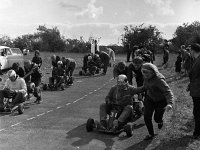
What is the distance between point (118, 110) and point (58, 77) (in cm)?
875

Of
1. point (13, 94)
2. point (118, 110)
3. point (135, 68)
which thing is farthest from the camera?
point (13, 94)

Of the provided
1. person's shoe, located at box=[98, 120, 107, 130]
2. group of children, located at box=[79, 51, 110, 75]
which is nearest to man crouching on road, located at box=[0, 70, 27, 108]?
person's shoe, located at box=[98, 120, 107, 130]

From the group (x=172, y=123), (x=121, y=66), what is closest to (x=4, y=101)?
(x=121, y=66)

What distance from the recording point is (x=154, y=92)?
334 inches

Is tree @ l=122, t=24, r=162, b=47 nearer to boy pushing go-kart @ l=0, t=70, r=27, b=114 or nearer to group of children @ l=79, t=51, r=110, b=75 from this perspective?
group of children @ l=79, t=51, r=110, b=75

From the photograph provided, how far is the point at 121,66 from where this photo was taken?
11812mm

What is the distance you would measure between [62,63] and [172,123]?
9255 mm

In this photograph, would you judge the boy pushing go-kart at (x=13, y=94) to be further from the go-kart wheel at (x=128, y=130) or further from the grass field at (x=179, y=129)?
the grass field at (x=179, y=129)

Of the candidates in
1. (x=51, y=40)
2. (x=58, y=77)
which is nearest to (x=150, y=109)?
(x=58, y=77)

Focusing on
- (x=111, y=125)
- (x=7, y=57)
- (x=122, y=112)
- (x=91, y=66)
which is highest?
(x=7, y=57)

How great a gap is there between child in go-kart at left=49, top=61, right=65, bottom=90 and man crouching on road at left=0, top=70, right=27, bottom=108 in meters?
5.58

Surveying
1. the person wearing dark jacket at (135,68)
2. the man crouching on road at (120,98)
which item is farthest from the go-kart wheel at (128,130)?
the person wearing dark jacket at (135,68)

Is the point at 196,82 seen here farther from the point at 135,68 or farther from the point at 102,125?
the point at 135,68

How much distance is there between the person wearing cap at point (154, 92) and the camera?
826 centimetres
